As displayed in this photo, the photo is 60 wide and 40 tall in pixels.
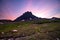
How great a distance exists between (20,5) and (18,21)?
5.65 feet

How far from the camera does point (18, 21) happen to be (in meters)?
15.8

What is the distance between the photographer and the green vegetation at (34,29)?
14531 millimetres

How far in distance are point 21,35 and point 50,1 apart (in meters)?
4.66

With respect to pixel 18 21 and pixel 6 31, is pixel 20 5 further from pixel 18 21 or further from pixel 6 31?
pixel 6 31

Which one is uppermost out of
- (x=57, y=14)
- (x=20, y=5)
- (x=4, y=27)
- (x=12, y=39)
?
(x=20, y=5)

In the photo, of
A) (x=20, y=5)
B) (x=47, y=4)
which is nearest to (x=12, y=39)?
(x=20, y=5)

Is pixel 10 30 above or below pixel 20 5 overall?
below

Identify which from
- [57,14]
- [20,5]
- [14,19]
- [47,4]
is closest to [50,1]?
[47,4]

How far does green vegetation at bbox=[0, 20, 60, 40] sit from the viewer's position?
47.7 ft

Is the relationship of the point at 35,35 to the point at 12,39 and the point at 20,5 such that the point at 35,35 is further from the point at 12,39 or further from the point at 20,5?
the point at 20,5

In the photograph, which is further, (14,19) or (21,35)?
(14,19)

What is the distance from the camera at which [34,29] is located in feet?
49.3

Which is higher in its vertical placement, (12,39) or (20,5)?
(20,5)

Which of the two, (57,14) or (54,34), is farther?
(57,14)
